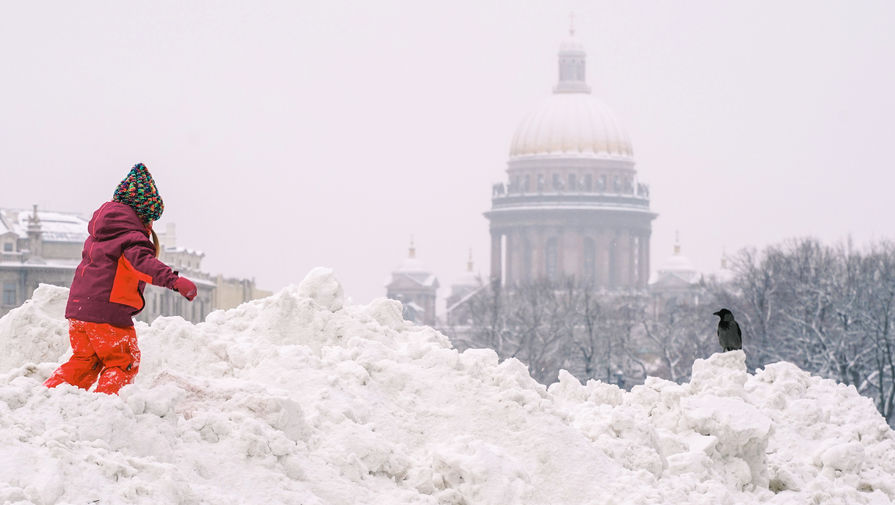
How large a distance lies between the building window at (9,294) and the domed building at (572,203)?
2979 inches

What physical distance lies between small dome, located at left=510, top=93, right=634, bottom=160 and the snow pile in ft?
449

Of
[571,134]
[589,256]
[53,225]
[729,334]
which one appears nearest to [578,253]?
[589,256]

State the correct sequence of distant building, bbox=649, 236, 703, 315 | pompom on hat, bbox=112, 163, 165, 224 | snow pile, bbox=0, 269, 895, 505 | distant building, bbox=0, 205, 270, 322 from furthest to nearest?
distant building, bbox=649, 236, 703, 315, distant building, bbox=0, 205, 270, 322, pompom on hat, bbox=112, 163, 165, 224, snow pile, bbox=0, 269, 895, 505

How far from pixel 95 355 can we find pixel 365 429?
1.23 metres

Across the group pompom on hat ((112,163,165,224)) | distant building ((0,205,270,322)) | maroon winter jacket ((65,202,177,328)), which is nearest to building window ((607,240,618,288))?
distant building ((0,205,270,322))

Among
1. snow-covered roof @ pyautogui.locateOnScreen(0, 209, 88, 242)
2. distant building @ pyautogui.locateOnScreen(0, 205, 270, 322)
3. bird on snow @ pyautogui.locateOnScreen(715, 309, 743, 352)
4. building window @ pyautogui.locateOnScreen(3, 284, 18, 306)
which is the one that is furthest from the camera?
snow-covered roof @ pyautogui.locateOnScreen(0, 209, 88, 242)

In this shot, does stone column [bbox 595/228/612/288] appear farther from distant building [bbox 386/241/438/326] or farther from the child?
the child

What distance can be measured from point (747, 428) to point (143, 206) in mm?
3491

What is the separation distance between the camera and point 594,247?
469 feet

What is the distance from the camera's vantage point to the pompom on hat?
7793 millimetres

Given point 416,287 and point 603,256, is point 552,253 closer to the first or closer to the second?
point 603,256

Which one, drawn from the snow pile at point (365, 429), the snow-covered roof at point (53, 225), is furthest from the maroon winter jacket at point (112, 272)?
the snow-covered roof at point (53, 225)

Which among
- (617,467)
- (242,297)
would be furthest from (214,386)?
(242,297)

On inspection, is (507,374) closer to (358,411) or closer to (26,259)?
(358,411)
